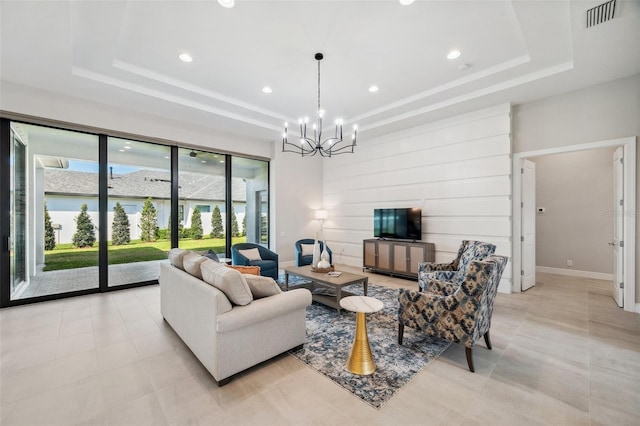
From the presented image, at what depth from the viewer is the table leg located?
2.25 metres

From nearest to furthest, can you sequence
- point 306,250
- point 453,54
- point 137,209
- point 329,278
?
point 453,54 → point 329,278 → point 137,209 → point 306,250

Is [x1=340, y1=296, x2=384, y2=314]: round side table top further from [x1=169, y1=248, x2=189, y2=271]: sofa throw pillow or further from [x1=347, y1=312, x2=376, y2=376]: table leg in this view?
[x1=169, y1=248, x2=189, y2=271]: sofa throw pillow

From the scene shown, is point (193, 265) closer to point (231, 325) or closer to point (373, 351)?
point (231, 325)

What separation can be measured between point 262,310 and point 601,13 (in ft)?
13.7

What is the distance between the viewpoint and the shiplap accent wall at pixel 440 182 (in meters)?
4.57

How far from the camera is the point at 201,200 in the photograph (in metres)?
5.79

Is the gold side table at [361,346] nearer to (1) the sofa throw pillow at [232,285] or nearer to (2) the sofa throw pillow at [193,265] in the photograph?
(1) the sofa throw pillow at [232,285]

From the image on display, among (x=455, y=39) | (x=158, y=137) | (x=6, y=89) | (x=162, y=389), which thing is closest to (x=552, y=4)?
(x=455, y=39)

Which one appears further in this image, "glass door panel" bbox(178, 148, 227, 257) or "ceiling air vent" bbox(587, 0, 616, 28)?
"glass door panel" bbox(178, 148, 227, 257)

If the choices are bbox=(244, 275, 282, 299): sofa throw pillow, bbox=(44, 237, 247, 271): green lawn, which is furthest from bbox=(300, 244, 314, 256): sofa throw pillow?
bbox=(244, 275, 282, 299): sofa throw pillow

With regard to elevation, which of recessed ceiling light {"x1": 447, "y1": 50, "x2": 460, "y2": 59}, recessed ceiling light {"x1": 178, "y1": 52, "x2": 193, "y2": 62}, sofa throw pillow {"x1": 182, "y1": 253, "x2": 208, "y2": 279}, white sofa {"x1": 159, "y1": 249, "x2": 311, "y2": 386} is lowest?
white sofa {"x1": 159, "y1": 249, "x2": 311, "y2": 386}

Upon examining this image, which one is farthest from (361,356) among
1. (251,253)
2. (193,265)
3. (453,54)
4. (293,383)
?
(453,54)

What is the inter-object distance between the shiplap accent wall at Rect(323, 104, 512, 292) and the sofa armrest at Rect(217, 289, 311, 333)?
148 inches

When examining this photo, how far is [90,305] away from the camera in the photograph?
3973mm
